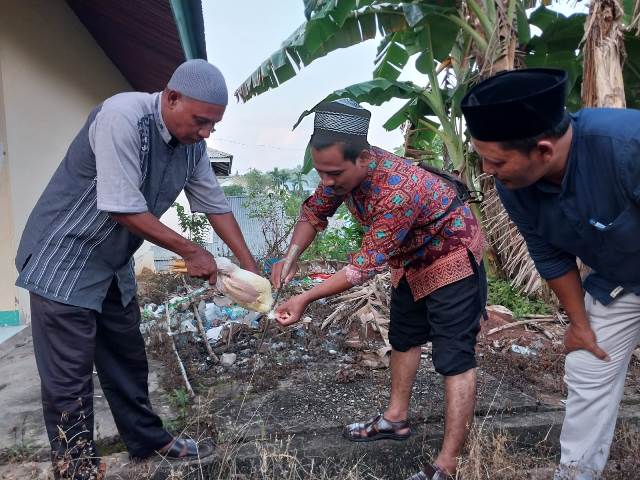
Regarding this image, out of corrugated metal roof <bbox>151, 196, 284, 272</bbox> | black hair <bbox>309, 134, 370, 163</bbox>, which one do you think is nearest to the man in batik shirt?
black hair <bbox>309, 134, 370, 163</bbox>

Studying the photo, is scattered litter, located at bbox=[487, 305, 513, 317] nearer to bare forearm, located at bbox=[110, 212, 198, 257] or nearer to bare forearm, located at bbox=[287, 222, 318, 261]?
bare forearm, located at bbox=[287, 222, 318, 261]

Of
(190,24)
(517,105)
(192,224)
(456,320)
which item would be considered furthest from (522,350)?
(192,224)

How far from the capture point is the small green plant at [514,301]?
231 inches

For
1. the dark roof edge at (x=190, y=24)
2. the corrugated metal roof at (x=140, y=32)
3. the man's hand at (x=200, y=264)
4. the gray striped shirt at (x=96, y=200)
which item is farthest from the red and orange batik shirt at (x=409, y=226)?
the corrugated metal roof at (x=140, y=32)

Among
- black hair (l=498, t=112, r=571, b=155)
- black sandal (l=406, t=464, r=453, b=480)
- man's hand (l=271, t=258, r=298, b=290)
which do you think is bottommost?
black sandal (l=406, t=464, r=453, b=480)

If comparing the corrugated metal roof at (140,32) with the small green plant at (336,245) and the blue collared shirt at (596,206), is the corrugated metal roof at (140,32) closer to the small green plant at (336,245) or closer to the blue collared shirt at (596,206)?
the blue collared shirt at (596,206)

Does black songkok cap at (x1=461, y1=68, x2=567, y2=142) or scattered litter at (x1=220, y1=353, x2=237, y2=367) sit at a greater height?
black songkok cap at (x1=461, y1=68, x2=567, y2=142)

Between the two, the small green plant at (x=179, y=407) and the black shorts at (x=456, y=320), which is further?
the small green plant at (x=179, y=407)

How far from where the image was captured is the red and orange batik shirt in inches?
100

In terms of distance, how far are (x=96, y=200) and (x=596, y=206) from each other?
2.04 meters

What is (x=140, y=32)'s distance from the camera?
643 cm

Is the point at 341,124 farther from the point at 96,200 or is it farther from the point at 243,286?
the point at 96,200

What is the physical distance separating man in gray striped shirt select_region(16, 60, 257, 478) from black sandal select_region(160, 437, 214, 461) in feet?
1.53

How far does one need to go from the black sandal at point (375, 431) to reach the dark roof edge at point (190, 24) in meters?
3.45
